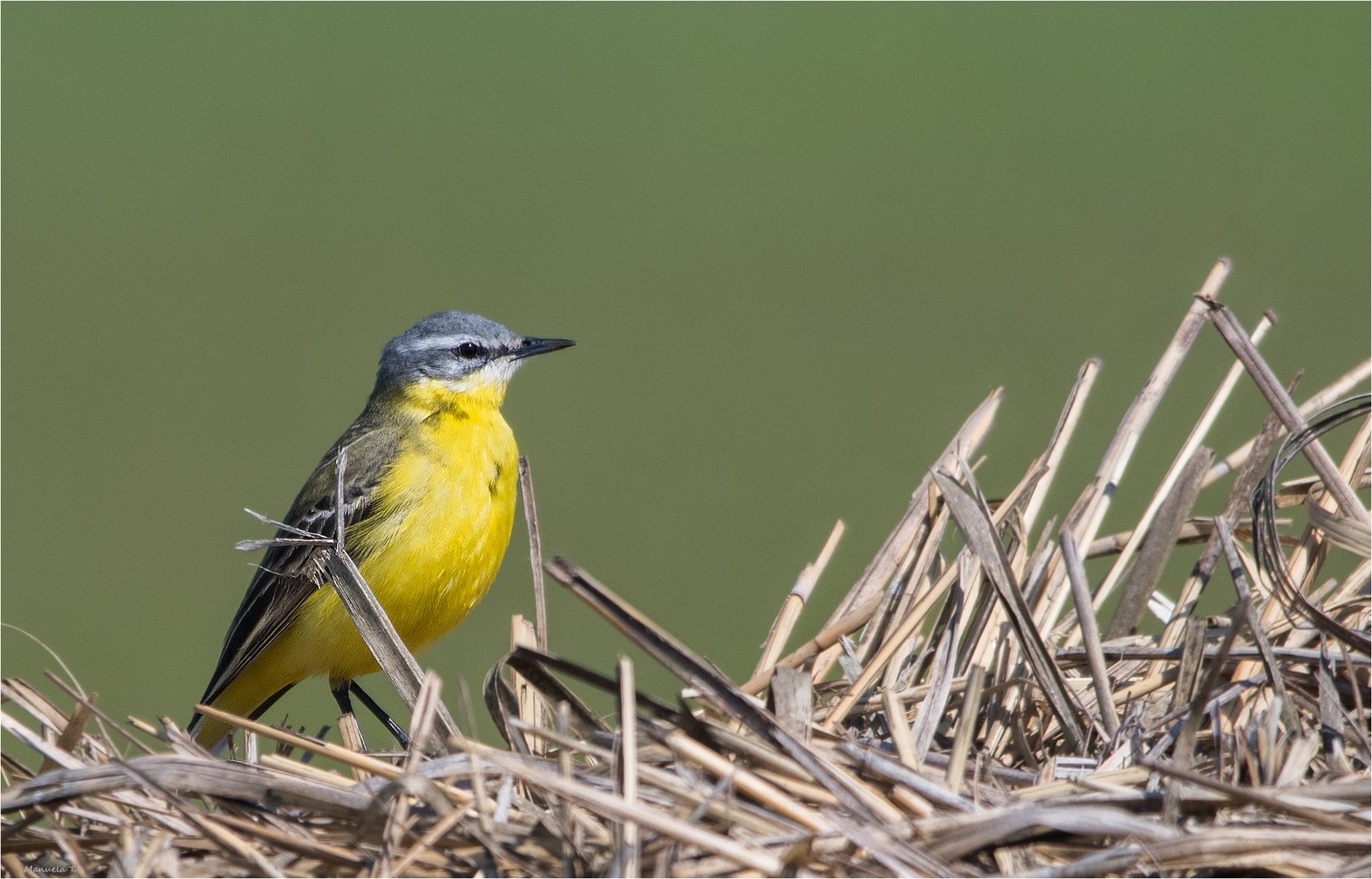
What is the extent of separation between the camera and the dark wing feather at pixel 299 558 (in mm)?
4914

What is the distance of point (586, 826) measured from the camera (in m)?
2.20

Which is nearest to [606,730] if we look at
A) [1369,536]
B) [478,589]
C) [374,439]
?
[1369,536]

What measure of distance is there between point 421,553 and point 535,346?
1.31 meters

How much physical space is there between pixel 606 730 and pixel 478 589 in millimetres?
2740

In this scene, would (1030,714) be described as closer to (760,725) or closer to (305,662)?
(760,725)

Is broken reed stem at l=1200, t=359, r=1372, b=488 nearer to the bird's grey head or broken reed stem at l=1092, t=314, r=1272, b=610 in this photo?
broken reed stem at l=1092, t=314, r=1272, b=610

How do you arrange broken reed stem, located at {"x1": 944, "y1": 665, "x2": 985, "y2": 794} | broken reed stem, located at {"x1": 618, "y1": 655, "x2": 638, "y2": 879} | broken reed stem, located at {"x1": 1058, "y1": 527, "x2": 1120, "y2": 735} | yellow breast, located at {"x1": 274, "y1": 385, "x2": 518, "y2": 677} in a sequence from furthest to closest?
yellow breast, located at {"x1": 274, "y1": 385, "x2": 518, "y2": 677}, broken reed stem, located at {"x1": 1058, "y1": 527, "x2": 1120, "y2": 735}, broken reed stem, located at {"x1": 944, "y1": 665, "x2": 985, "y2": 794}, broken reed stem, located at {"x1": 618, "y1": 655, "x2": 638, "y2": 879}

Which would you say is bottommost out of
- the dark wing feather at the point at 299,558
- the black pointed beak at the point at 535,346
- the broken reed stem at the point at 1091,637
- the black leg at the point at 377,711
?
the black leg at the point at 377,711

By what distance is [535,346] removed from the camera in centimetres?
576

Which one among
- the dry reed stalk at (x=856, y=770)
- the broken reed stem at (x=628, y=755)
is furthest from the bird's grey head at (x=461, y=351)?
the broken reed stem at (x=628, y=755)

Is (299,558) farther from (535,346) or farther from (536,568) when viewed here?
(536,568)

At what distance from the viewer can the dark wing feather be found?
193 inches

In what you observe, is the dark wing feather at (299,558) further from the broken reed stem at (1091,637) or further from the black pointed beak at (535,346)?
the broken reed stem at (1091,637)

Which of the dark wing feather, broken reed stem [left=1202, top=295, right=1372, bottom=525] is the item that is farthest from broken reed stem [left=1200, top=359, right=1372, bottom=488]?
the dark wing feather
